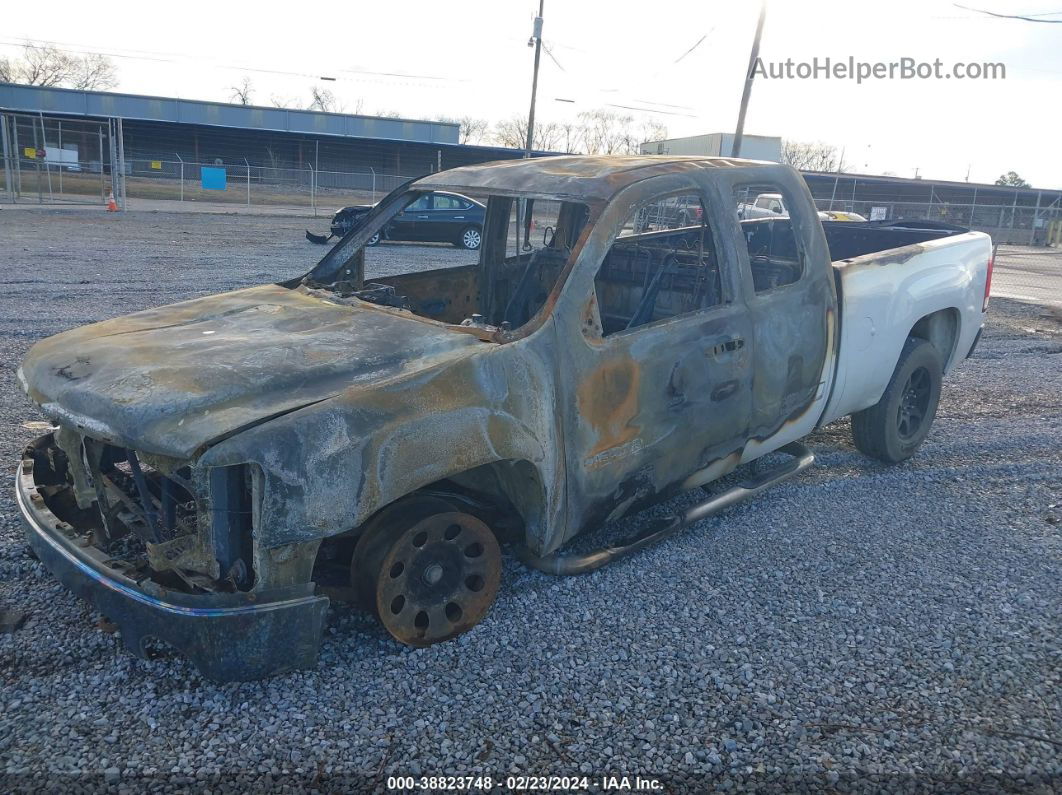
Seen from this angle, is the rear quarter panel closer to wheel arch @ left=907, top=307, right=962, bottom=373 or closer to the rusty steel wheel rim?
wheel arch @ left=907, top=307, right=962, bottom=373

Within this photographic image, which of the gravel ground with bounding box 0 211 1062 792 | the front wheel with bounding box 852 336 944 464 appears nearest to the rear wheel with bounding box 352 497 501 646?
the gravel ground with bounding box 0 211 1062 792

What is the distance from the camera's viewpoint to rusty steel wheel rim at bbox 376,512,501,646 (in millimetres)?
3018

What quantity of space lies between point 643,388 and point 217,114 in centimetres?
4310

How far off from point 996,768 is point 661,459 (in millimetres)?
1635

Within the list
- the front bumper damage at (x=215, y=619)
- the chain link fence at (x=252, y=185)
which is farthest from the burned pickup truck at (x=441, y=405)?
the chain link fence at (x=252, y=185)

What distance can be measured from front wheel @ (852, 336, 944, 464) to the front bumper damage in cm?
381

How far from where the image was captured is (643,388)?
350cm

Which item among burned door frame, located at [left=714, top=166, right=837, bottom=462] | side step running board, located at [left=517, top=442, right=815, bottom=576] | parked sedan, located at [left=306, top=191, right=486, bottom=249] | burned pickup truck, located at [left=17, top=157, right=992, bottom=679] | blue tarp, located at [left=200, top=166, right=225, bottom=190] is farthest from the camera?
blue tarp, located at [left=200, top=166, right=225, bottom=190]

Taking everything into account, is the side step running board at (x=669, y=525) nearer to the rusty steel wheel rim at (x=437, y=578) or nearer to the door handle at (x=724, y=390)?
the rusty steel wheel rim at (x=437, y=578)

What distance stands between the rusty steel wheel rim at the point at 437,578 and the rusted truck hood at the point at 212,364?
0.62 meters

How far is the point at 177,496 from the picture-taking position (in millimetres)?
3324

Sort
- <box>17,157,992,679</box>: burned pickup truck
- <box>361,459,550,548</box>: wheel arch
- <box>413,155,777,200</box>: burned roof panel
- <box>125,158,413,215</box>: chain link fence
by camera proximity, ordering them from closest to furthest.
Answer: <box>17,157,992,679</box>: burned pickup truck, <box>361,459,550,548</box>: wheel arch, <box>413,155,777,200</box>: burned roof panel, <box>125,158,413,215</box>: chain link fence

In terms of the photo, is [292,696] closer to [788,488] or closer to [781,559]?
[781,559]

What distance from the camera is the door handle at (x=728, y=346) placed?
379cm
